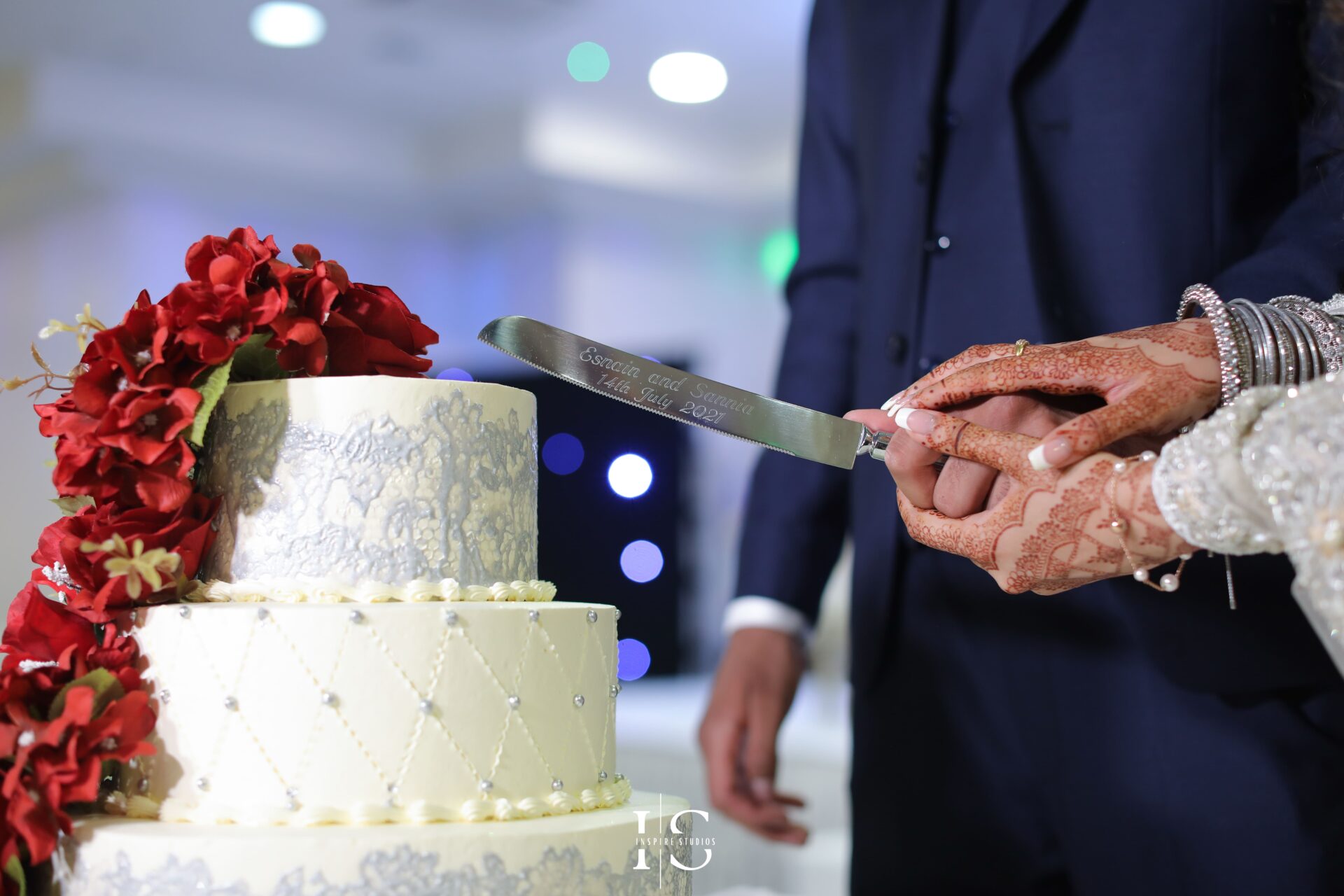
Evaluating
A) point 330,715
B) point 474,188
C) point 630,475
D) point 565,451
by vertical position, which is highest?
point 474,188

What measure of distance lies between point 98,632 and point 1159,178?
107 centimetres

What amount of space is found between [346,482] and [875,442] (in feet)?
1.42

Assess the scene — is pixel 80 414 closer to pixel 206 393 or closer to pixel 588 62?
pixel 206 393

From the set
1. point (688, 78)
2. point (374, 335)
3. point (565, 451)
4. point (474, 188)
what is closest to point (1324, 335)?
point (374, 335)

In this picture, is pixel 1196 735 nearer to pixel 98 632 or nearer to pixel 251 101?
pixel 98 632

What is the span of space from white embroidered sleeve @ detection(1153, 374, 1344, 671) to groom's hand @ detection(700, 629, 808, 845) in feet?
2.17

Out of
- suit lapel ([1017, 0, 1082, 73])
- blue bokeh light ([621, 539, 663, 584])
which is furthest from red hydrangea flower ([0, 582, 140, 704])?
blue bokeh light ([621, 539, 663, 584])

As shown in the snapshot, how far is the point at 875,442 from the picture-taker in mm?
867

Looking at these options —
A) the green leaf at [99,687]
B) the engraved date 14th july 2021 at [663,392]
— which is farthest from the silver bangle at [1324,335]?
the green leaf at [99,687]

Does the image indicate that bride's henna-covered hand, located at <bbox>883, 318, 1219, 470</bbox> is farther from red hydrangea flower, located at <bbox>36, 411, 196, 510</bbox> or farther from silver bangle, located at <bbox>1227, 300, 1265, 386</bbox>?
red hydrangea flower, located at <bbox>36, 411, 196, 510</bbox>

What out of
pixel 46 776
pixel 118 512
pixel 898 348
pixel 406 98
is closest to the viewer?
pixel 46 776

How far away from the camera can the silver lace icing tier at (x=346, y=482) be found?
89cm

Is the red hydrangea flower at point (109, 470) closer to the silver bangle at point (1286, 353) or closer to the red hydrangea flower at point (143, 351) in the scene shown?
the red hydrangea flower at point (143, 351)

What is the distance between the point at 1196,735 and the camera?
3.41 ft
